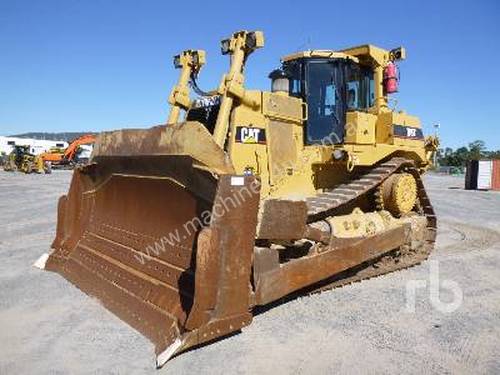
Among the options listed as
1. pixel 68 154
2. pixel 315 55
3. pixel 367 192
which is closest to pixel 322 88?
pixel 315 55

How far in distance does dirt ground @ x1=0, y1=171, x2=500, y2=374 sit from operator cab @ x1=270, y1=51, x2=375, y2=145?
206 cm

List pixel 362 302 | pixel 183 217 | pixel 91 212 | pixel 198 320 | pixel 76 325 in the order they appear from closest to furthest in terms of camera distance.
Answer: pixel 198 320 < pixel 76 325 < pixel 183 217 < pixel 362 302 < pixel 91 212

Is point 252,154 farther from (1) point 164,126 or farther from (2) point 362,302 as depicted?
(2) point 362,302

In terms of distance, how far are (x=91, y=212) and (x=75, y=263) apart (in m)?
0.76

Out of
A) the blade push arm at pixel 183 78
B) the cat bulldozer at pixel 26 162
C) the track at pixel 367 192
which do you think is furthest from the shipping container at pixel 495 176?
the cat bulldozer at pixel 26 162

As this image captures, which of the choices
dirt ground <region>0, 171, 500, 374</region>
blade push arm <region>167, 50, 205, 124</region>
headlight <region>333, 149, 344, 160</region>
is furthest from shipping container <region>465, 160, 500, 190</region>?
blade push arm <region>167, 50, 205, 124</region>

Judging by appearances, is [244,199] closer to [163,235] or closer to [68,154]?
[163,235]

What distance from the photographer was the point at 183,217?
4535 millimetres

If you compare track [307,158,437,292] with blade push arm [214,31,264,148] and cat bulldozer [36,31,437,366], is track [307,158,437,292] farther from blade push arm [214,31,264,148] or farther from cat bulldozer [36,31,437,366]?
blade push arm [214,31,264,148]

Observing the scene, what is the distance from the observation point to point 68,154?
3622cm

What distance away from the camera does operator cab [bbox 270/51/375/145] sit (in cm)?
634

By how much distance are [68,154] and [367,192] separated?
33.7 m

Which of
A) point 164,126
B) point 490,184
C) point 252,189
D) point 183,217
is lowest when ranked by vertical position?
point 490,184

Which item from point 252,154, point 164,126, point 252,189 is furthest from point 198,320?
point 252,154
